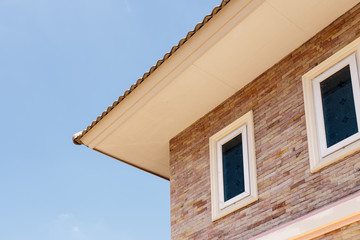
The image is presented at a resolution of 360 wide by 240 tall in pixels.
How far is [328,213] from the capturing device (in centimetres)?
671

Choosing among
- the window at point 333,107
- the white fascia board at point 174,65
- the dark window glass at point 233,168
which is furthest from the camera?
the dark window glass at point 233,168

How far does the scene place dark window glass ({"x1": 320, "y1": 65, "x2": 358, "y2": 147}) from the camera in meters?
7.27

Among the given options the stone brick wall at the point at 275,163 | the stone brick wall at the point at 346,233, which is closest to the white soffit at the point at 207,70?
the stone brick wall at the point at 275,163

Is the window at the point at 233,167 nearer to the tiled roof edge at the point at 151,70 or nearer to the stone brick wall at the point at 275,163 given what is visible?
the stone brick wall at the point at 275,163

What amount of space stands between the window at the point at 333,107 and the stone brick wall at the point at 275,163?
4.4 inches

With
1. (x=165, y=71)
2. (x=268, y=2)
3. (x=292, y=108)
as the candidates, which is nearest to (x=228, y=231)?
(x=292, y=108)

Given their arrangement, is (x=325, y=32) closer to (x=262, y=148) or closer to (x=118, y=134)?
(x=262, y=148)

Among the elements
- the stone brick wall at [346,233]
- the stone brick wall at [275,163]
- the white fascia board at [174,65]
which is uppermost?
the white fascia board at [174,65]

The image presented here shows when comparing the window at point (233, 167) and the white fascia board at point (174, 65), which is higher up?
the white fascia board at point (174, 65)

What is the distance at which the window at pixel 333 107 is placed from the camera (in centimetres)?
717

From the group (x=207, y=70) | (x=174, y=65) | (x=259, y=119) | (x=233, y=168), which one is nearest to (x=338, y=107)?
(x=259, y=119)

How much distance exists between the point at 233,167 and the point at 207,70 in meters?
1.41

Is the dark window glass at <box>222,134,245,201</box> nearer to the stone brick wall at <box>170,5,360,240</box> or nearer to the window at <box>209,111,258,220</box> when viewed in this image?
the window at <box>209,111,258,220</box>

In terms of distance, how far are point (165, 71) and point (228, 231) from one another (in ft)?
7.82
